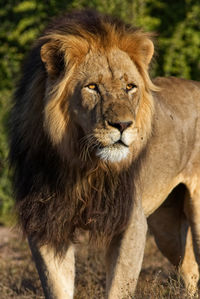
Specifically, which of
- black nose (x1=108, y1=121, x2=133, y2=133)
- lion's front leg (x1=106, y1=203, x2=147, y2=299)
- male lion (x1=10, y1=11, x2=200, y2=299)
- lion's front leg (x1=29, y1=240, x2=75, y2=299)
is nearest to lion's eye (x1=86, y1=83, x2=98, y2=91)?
male lion (x1=10, y1=11, x2=200, y2=299)

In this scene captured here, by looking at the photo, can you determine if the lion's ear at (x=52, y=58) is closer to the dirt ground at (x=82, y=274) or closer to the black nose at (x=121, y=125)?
the black nose at (x=121, y=125)

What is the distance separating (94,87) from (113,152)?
0.42m

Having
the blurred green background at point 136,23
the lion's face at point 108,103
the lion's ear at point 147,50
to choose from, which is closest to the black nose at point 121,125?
the lion's face at point 108,103

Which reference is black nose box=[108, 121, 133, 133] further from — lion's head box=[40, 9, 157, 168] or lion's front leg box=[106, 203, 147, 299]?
lion's front leg box=[106, 203, 147, 299]

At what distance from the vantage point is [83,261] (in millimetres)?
6246

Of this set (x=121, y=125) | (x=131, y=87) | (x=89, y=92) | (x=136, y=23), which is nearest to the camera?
(x=121, y=125)

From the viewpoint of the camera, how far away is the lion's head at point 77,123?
3.84m

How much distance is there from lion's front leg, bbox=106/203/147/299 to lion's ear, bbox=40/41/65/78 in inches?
39.3

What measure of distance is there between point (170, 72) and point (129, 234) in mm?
4331

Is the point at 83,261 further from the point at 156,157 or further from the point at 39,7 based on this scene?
the point at 39,7

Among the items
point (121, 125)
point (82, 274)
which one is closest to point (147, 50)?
point (121, 125)

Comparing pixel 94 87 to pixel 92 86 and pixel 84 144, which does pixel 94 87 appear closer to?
pixel 92 86

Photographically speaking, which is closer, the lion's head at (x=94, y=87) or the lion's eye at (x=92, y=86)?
the lion's head at (x=94, y=87)

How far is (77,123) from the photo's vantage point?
12.7 ft
